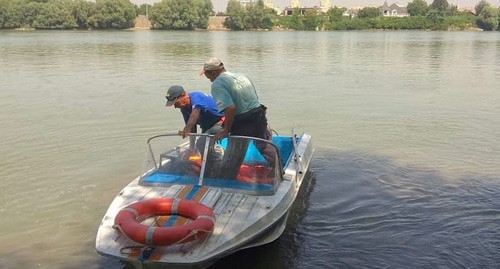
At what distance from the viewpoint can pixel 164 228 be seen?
490 centimetres

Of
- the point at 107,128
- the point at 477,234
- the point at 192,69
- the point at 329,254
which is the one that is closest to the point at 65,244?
the point at 329,254

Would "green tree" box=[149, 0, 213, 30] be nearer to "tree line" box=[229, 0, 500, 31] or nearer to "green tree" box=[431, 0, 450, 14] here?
"tree line" box=[229, 0, 500, 31]

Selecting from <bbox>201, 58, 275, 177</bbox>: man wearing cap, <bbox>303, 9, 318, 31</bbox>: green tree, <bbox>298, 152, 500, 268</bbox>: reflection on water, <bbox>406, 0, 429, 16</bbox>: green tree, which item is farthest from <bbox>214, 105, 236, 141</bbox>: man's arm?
<bbox>406, 0, 429, 16</bbox>: green tree

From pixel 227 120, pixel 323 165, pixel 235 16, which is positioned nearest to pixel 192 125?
pixel 227 120

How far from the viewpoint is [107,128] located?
1327 cm

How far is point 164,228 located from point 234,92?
7.33ft

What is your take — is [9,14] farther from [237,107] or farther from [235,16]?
[237,107]

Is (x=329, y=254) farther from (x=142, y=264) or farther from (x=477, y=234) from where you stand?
(x=142, y=264)

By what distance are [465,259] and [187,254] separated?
11.9 ft

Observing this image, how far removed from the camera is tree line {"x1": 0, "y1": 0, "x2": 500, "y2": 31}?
306 ft

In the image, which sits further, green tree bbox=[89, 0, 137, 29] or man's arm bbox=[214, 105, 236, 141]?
green tree bbox=[89, 0, 137, 29]

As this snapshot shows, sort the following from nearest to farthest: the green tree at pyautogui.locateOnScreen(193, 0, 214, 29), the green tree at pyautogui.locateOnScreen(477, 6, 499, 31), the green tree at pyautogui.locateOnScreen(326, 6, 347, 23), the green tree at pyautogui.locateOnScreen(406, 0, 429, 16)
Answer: the green tree at pyautogui.locateOnScreen(193, 0, 214, 29)
the green tree at pyautogui.locateOnScreen(477, 6, 499, 31)
the green tree at pyautogui.locateOnScreen(326, 6, 347, 23)
the green tree at pyautogui.locateOnScreen(406, 0, 429, 16)

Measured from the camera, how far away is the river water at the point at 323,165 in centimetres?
659

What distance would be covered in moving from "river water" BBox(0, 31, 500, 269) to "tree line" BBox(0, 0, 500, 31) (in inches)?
2993
